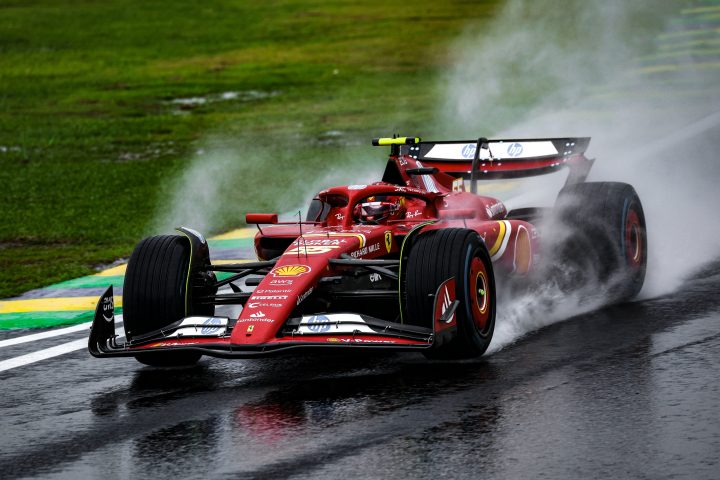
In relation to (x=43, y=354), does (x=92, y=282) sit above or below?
above

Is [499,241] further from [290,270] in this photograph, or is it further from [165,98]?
[165,98]

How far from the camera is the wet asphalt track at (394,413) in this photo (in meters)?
6.34

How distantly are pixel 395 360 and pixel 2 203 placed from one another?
11657 mm

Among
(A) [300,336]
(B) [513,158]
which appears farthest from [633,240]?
(A) [300,336]

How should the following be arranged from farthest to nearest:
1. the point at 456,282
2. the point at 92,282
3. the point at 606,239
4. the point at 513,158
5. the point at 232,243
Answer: the point at 232,243 → the point at 92,282 → the point at 513,158 → the point at 606,239 → the point at 456,282

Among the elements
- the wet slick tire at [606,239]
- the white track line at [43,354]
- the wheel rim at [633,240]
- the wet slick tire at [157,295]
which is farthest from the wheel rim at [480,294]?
the white track line at [43,354]

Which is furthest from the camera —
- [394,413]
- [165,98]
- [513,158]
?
[165,98]

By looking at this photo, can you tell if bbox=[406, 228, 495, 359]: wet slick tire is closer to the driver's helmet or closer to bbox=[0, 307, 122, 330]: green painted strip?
the driver's helmet

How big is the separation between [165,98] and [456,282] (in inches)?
908

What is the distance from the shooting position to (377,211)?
32.6 feet

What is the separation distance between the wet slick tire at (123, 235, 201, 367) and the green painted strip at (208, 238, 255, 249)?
17.0ft

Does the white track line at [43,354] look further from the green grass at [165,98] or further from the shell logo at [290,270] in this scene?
the green grass at [165,98]

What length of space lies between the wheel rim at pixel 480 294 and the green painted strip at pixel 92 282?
15.8ft

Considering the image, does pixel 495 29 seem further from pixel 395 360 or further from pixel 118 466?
pixel 118 466
